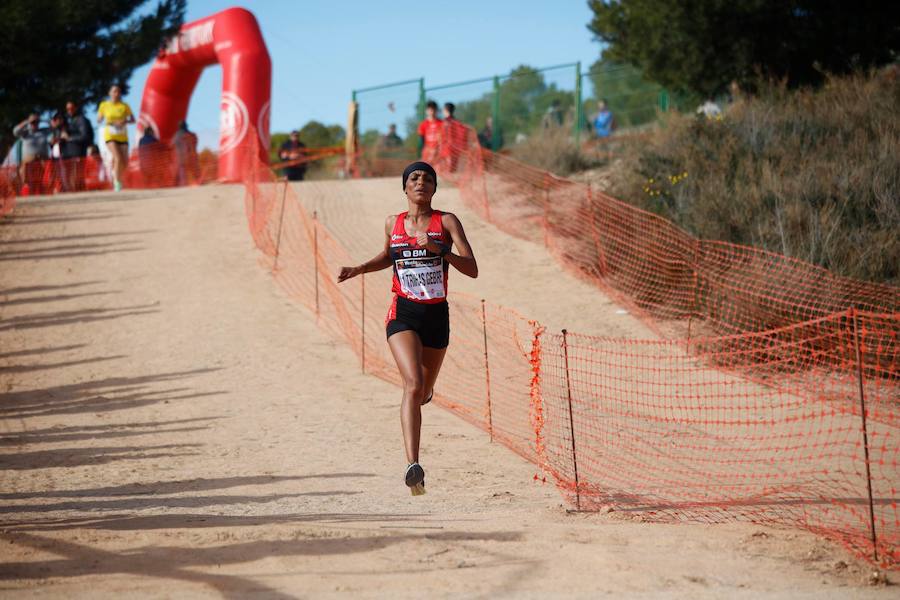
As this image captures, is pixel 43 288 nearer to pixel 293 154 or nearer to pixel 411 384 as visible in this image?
pixel 293 154

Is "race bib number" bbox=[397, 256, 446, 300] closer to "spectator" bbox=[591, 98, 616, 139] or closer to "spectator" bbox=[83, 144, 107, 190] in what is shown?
"spectator" bbox=[591, 98, 616, 139]

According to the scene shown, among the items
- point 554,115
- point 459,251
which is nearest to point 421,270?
point 459,251

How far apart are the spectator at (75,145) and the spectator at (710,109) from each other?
13.6m

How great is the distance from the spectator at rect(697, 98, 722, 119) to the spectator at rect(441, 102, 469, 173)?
5.04 metres

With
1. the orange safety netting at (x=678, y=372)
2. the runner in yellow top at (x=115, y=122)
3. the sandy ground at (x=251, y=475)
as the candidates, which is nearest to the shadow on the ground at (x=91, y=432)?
the sandy ground at (x=251, y=475)

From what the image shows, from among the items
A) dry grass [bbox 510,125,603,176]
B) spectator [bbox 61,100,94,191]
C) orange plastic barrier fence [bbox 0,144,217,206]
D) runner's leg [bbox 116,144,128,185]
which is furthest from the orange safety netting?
orange plastic barrier fence [bbox 0,144,217,206]

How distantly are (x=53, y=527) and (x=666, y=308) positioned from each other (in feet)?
31.1

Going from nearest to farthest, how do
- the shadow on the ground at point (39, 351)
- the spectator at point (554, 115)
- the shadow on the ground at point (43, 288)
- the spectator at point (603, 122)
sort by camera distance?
the shadow on the ground at point (39, 351), the shadow on the ground at point (43, 288), the spectator at point (603, 122), the spectator at point (554, 115)

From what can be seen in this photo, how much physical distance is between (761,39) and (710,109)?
174 centimetres

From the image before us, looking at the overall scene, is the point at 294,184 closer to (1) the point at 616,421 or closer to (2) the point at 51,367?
(2) the point at 51,367

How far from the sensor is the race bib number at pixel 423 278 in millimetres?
6500

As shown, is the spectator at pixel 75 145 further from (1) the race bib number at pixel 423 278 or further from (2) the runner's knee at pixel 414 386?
(2) the runner's knee at pixel 414 386

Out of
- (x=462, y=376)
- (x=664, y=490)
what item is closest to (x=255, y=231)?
(x=462, y=376)

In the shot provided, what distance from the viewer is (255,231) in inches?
714
